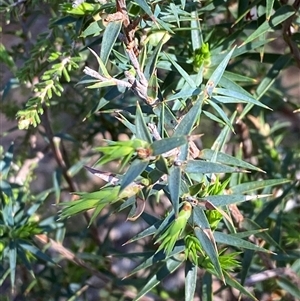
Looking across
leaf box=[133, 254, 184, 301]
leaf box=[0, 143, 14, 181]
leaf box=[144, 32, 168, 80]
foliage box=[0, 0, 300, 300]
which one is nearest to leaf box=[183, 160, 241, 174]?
foliage box=[0, 0, 300, 300]

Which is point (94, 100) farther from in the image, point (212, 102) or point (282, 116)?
point (282, 116)

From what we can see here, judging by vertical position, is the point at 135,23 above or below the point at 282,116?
above

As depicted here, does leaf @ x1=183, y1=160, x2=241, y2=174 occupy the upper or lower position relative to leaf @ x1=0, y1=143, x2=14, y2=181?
upper

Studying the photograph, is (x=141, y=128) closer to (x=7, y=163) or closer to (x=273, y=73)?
(x=273, y=73)

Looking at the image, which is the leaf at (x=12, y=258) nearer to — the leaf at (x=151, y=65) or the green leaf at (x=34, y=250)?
the green leaf at (x=34, y=250)

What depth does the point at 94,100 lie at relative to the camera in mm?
987

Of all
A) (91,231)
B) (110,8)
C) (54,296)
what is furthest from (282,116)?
(110,8)

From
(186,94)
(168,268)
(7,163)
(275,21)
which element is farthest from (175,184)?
(7,163)

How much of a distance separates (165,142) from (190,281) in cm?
22

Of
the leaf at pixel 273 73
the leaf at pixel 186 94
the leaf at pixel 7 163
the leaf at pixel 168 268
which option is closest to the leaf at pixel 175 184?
the leaf at pixel 186 94

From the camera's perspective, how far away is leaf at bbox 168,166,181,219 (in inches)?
18.7

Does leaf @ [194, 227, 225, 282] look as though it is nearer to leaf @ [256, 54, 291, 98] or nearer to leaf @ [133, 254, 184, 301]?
leaf @ [133, 254, 184, 301]

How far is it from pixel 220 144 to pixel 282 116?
3.22 ft

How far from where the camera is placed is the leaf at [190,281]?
1.96 feet
